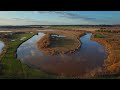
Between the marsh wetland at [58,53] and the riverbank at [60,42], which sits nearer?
the marsh wetland at [58,53]

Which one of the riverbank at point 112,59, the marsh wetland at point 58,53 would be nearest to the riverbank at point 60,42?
the marsh wetland at point 58,53

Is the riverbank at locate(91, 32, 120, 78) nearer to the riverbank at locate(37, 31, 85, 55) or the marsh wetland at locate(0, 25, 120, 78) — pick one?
the marsh wetland at locate(0, 25, 120, 78)

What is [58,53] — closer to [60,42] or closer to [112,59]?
[60,42]

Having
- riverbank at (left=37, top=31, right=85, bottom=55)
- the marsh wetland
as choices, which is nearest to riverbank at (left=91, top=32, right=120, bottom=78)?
the marsh wetland

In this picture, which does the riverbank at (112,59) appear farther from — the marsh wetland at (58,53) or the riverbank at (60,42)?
the riverbank at (60,42)

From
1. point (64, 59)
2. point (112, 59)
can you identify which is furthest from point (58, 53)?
point (112, 59)
